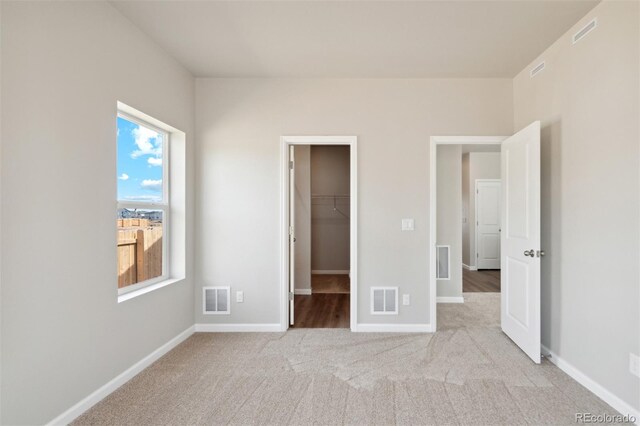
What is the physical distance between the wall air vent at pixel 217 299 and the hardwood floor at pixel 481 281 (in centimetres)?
381

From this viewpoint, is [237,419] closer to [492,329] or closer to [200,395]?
[200,395]

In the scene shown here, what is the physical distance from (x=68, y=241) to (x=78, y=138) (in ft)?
2.10

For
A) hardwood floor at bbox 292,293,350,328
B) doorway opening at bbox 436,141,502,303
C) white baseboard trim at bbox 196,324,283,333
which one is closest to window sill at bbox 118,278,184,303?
white baseboard trim at bbox 196,324,283,333

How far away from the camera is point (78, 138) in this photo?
80.0 inches

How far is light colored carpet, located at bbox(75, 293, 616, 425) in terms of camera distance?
80.4 inches

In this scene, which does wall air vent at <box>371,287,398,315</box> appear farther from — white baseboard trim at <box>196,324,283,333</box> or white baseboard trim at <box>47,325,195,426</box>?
white baseboard trim at <box>47,325,195,426</box>

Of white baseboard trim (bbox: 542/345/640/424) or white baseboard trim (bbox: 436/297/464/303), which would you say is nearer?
white baseboard trim (bbox: 542/345/640/424)

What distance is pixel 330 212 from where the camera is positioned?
6.72m

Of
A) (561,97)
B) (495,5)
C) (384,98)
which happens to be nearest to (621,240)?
(561,97)

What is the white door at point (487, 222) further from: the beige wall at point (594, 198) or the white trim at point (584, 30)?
the white trim at point (584, 30)

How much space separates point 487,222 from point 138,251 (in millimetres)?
6752

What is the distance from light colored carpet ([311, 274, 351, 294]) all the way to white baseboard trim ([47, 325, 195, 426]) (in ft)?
8.51

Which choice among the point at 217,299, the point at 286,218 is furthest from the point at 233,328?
the point at 286,218

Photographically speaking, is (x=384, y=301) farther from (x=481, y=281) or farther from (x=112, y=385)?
(x=481, y=281)
